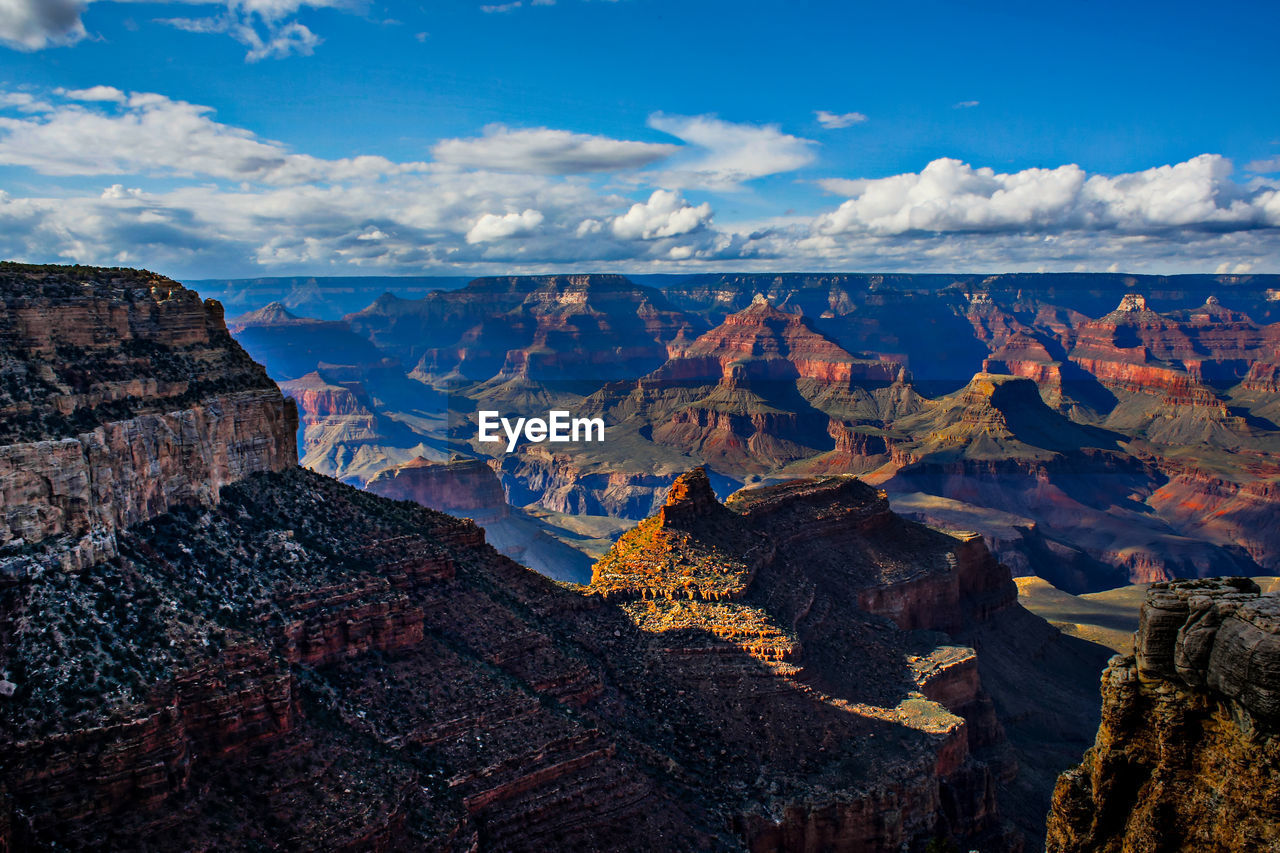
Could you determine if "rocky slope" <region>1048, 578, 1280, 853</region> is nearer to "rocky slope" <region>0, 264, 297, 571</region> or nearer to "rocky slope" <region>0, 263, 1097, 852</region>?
"rocky slope" <region>0, 263, 1097, 852</region>

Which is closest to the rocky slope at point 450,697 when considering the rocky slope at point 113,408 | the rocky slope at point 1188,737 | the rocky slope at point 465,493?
the rocky slope at point 113,408

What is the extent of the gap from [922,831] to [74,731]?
4384 cm

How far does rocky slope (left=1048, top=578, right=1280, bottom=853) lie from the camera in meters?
18.0

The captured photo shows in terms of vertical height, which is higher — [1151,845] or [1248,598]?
[1248,598]

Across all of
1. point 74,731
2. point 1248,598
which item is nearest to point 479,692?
point 74,731

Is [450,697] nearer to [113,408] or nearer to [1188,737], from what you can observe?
[113,408]

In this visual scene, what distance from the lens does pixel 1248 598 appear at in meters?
18.9

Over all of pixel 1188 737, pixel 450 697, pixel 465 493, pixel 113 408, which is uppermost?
pixel 113 408

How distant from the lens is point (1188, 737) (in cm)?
1980

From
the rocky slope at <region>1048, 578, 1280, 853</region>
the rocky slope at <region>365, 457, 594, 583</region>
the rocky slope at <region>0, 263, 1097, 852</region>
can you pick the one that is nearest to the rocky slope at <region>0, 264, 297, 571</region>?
the rocky slope at <region>0, 263, 1097, 852</region>

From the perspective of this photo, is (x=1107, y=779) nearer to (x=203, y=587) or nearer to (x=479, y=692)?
(x=479, y=692)

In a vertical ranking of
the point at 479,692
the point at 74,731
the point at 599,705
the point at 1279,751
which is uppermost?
the point at 1279,751

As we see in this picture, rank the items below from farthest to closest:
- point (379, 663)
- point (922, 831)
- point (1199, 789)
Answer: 1. point (922, 831)
2. point (379, 663)
3. point (1199, 789)

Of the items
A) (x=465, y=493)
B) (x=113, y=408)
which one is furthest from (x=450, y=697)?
(x=465, y=493)
